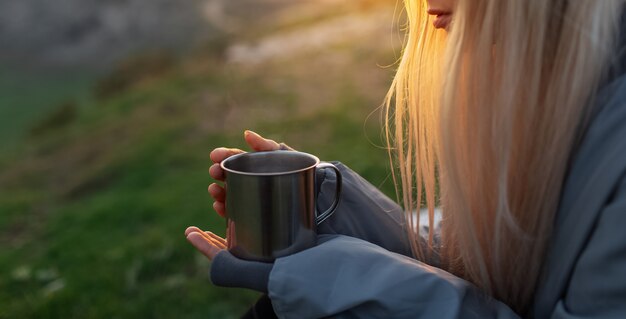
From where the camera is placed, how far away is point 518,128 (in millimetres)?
1223

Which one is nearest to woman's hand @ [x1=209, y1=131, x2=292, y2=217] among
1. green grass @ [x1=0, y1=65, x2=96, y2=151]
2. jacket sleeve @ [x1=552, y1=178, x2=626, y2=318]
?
jacket sleeve @ [x1=552, y1=178, x2=626, y2=318]

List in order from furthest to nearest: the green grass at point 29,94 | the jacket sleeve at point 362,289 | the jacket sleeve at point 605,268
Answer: the green grass at point 29,94 → the jacket sleeve at point 362,289 → the jacket sleeve at point 605,268

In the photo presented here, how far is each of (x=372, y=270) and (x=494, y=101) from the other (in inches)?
15.4

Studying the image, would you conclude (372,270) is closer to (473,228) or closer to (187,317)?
(473,228)

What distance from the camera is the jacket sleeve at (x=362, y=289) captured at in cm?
120

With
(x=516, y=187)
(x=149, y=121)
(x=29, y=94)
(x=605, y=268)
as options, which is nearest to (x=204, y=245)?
(x=516, y=187)

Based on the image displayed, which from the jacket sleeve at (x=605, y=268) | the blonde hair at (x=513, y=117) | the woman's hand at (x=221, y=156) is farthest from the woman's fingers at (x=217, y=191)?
the jacket sleeve at (x=605, y=268)

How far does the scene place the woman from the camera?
43.6 inches

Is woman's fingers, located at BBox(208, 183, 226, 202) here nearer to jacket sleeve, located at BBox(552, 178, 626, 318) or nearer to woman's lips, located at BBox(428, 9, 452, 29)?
woman's lips, located at BBox(428, 9, 452, 29)

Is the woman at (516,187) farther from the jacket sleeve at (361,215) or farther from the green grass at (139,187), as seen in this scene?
the green grass at (139,187)

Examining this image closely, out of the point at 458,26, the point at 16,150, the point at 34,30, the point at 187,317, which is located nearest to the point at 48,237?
the point at 187,317

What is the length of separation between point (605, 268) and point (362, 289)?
0.41 m

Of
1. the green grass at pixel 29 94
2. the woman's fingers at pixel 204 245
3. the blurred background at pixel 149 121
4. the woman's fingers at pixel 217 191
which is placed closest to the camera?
the woman's fingers at pixel 204 245

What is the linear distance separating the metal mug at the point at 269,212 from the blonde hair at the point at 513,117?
0.29 meters
